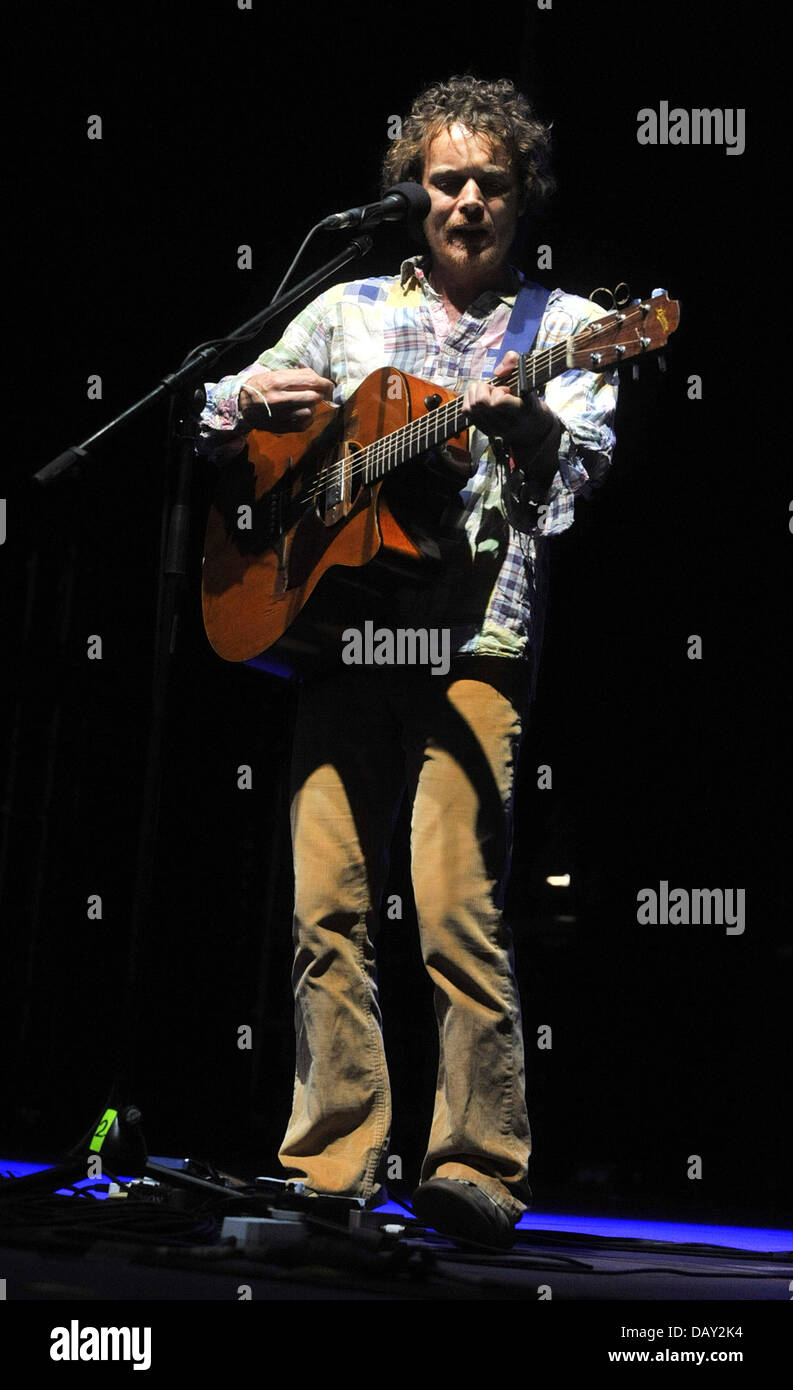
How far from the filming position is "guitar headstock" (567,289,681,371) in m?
2.21

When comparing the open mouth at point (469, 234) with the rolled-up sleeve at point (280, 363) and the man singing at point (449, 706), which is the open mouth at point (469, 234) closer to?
the man singing at point (449, 706)

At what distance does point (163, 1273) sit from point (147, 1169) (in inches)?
14.2

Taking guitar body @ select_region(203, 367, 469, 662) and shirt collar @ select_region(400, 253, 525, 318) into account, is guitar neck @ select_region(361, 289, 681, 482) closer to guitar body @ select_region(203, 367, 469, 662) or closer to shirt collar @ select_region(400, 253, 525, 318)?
guitar body @ select_region(203, 367, 469, 662)

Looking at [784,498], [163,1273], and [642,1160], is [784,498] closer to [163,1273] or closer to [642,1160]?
[642,1160]

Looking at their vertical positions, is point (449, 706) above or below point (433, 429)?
below

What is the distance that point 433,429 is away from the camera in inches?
94.7

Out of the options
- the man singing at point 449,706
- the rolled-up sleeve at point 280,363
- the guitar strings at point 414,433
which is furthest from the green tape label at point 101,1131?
the rolled-up sleeve at point 280,363

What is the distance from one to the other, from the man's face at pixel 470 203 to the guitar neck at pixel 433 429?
0.38 metres

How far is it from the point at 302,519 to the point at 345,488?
0.15m

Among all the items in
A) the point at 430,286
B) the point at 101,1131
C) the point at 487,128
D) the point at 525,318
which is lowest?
the point at 101,1131

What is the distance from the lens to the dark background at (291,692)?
3367mm

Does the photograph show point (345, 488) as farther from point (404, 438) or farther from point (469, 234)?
point (469, 234)

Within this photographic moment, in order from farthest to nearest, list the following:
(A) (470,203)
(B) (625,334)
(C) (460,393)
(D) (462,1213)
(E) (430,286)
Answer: (E) (430,286) → (A) (470,203) → (C) (460,393) → (B) (625,334) → (D) (462,1213)

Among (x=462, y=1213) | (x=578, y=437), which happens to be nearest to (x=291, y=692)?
(x=578, y=437)
